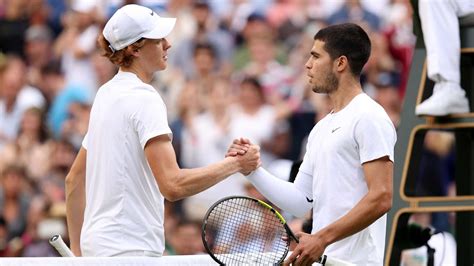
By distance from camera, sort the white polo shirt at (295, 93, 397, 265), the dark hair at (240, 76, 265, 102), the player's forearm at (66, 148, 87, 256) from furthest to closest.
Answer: the dark hair at (240, 76, 265, 102), the player's forearm at (66, 148, 87, 256), the white polo shirt at (295, 93, 397, 265)

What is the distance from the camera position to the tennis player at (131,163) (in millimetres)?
5836

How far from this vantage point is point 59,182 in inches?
473

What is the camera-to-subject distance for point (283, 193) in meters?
6.27

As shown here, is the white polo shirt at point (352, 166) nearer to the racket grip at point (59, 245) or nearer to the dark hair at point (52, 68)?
the racket grip at point (59, 245)

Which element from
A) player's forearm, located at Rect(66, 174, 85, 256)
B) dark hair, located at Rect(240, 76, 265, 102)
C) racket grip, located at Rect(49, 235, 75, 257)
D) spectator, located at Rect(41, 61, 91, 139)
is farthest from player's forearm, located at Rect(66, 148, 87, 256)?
spectator, located at Rect(41, 61, 91, 139)

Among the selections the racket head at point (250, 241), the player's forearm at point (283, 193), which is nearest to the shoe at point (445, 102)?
the racket head at point (250, 241)

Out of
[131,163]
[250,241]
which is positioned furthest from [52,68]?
[131,163]

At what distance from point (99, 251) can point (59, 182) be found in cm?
622

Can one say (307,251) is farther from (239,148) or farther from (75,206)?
(75,206)

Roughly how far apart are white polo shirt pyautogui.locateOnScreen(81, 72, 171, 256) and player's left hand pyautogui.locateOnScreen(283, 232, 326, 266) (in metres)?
0.64

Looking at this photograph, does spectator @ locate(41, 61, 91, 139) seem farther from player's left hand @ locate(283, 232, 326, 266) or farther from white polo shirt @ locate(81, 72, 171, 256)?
player's left hand @ locate(283, 232, 326, 266)

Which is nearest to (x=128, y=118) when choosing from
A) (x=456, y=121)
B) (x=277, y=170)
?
(x=456, y=121)

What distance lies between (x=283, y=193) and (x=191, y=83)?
635 centimetres

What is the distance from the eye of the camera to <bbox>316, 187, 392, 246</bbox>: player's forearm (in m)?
5.66
